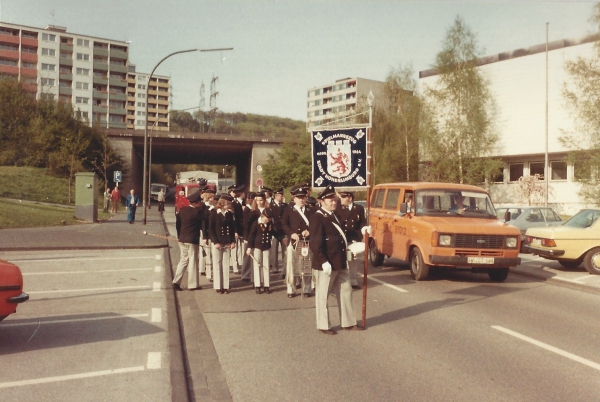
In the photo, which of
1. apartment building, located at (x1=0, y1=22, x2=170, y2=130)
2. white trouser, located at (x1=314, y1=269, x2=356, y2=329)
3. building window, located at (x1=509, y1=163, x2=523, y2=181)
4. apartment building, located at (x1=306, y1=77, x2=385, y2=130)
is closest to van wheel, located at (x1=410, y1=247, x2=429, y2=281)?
white trouser, located at (x1=314, y1=269, x2=356, y2=329)

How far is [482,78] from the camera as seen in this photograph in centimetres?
4959

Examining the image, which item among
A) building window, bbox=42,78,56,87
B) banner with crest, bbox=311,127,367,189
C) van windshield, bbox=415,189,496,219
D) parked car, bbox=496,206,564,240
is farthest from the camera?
building window, bbox=42,78,56,87

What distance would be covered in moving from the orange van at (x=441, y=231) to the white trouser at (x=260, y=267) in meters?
3.35

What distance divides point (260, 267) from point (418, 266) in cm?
350

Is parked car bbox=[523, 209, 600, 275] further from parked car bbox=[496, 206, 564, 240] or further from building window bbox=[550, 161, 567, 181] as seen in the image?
building window bbox=[550, 161, 567, 181]

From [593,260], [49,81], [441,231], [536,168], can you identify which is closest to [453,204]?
[441,231]

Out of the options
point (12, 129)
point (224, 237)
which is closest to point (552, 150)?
point (224, 237)

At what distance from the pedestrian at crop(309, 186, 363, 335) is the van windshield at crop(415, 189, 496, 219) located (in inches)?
235

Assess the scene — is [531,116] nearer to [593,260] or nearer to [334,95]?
[593,260]

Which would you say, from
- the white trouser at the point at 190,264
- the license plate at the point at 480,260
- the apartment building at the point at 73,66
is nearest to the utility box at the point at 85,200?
the white trouser at the point at 190,264

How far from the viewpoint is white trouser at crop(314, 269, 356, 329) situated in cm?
789

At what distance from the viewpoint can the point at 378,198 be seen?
15867 mm

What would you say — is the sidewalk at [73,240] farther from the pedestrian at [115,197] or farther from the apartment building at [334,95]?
the apartment building at [334,95]

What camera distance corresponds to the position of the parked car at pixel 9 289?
6.70 metres
